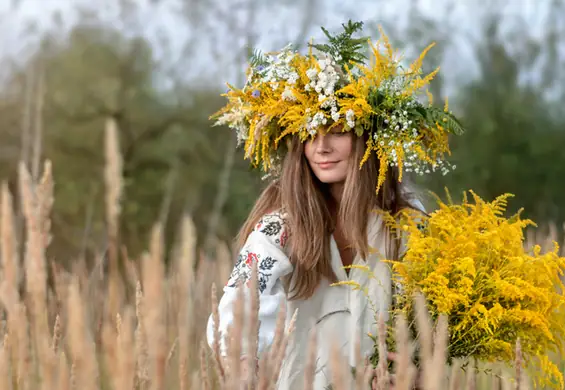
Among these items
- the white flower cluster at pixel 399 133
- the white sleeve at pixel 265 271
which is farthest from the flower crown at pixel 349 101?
the white sleeve at pixel 265 271

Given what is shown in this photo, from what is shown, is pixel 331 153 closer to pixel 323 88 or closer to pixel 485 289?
pixel 323 88

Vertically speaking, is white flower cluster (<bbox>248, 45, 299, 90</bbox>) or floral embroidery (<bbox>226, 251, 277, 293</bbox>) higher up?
white flower cluster (<bbox>248, 45, 299, 90</bbox>)

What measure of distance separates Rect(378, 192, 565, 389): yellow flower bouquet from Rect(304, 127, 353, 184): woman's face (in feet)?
0.97

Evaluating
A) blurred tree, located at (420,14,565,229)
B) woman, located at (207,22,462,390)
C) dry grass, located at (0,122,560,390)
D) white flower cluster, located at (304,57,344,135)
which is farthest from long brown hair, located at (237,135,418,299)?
blurred tree, located at (420,14,565,229)

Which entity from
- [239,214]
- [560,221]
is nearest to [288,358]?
[239,214]

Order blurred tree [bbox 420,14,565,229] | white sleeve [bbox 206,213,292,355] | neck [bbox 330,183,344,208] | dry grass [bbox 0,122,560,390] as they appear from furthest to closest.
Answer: blurred tree [bbox 420,14,565,229]
neck [bbox 330,183,344,208]
white sleeve [bbox 206,213,292,355]
dry grass [bbox 0,122,560,390]

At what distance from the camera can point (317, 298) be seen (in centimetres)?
183

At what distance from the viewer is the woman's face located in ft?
5.98

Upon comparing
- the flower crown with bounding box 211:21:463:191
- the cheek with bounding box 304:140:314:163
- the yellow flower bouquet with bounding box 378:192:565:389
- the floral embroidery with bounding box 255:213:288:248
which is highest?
the flower crown with bounding box 211:21:463:191

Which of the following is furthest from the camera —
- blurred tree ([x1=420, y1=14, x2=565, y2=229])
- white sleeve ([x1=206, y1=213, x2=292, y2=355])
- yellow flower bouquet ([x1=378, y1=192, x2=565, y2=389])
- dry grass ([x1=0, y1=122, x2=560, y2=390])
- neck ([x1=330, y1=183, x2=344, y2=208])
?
blurred tree ([x1=420, y1=14, x2=565, y2=229])

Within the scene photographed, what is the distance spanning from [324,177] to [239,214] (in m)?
5.40

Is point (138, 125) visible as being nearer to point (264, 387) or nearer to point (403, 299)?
point (403, 299)

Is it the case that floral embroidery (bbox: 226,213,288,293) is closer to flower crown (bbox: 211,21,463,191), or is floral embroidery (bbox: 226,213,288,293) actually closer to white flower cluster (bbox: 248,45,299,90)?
flower crown (bbox: 211,21,463,191)

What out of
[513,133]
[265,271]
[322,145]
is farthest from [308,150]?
[513,133]
